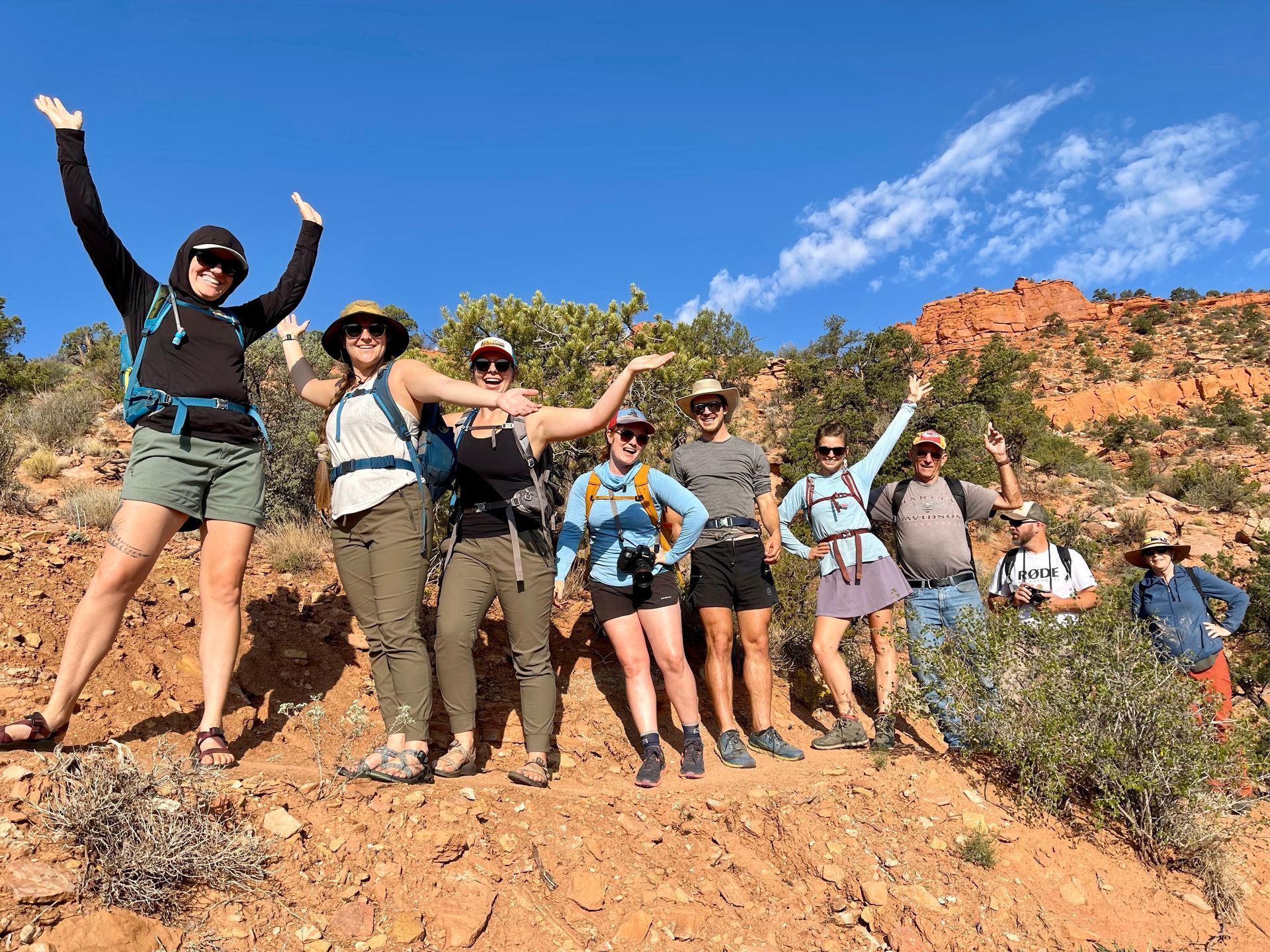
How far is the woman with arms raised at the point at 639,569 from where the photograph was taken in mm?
3730

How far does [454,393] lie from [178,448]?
1.14m

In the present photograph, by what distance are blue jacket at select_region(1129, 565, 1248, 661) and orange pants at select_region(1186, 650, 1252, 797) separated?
0.48 feet

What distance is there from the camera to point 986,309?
59.2m

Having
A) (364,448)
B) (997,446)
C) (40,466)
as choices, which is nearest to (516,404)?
(364,448)

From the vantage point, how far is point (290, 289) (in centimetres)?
335

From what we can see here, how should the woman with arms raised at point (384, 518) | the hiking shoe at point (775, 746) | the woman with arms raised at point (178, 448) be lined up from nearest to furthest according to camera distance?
the woman with arms raised at point (178, 448)
the woman with arms raised at point (384, 518)
the hiking shoe at point (775, 746)

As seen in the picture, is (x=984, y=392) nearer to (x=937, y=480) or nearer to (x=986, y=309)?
(x=937, y=480)

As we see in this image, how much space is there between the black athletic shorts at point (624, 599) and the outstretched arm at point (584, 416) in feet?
2.99

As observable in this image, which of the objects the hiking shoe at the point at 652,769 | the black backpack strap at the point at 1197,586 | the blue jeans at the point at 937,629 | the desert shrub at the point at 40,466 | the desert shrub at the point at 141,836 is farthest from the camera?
the desert shrub at the point at 40,466

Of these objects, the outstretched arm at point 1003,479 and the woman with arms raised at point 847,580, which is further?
the outstretched arm at point 1003,479

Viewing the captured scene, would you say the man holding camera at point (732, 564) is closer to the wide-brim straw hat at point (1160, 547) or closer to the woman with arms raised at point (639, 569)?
the woman with arms raised at point (639, 569)

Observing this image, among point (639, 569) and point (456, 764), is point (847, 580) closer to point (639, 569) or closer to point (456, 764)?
point (639, 569)

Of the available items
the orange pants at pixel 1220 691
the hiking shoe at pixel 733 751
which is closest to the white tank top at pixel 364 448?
the hiking shoe at pixel 733 751

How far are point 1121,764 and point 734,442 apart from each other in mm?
2538
